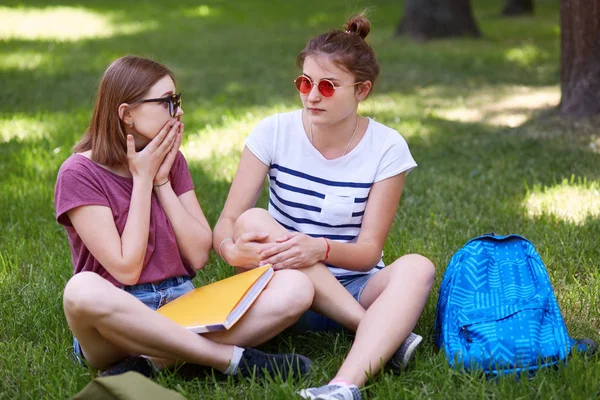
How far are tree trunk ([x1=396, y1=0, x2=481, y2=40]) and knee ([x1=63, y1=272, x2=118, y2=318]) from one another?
37.3 ft

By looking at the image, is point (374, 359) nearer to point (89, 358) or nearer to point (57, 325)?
point (89, 358)

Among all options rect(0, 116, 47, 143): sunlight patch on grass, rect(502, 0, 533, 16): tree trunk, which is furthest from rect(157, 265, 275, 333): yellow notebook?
rect(502, 0, 533, 16): tree trunk

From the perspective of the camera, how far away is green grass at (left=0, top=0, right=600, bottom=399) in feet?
9.30

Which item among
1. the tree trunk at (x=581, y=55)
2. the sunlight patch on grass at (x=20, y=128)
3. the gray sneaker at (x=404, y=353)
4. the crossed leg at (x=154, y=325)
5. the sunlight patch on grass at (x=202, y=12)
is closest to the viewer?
the crossed leg at (x=154, y=325)

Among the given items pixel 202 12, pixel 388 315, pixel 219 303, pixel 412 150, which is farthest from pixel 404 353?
pixel 202 12

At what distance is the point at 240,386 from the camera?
2.75 metres

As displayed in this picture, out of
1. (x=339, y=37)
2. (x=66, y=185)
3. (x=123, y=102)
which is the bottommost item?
(x=66, y=185)

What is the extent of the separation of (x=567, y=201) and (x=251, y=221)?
2432mm

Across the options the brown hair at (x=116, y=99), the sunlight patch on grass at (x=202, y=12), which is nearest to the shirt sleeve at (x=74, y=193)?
the brown hair at (x=116, y=99)

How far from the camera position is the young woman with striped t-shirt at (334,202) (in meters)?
2.96

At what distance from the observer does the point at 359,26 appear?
3262 mm

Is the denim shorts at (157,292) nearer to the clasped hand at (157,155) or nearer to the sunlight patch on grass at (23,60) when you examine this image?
the clasped hand at (157,155)

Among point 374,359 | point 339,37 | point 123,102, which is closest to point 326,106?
→ point 339,37

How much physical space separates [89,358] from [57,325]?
1.58 ft
